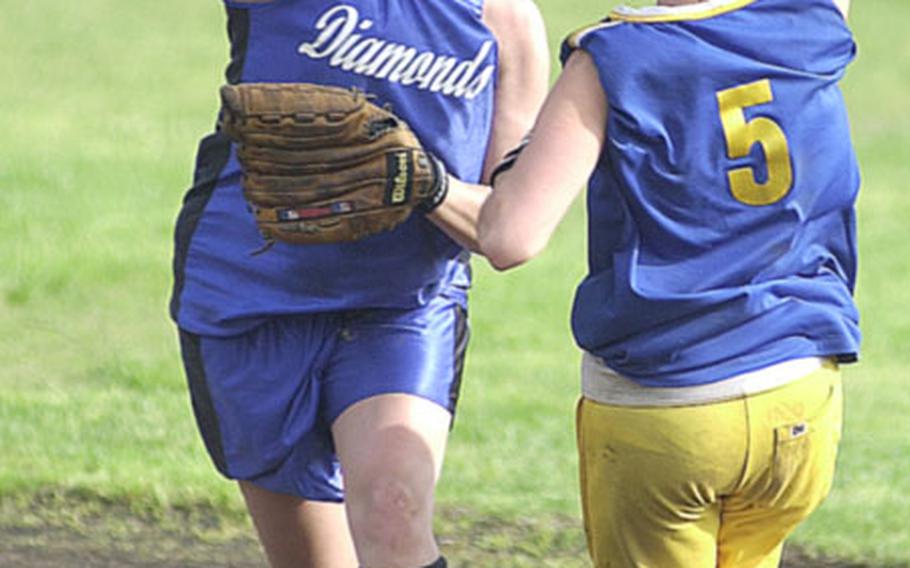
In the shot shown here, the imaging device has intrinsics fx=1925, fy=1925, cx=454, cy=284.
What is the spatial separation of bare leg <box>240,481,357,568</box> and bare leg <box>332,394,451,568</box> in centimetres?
36

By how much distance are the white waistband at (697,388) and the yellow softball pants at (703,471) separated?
0.01 metres

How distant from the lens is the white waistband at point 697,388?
123 inches

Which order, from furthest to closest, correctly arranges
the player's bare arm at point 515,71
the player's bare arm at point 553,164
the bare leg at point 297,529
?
the bare leg at point 297,529, the player's bare arm at point 515,71, the player's bare arm at point 553,164

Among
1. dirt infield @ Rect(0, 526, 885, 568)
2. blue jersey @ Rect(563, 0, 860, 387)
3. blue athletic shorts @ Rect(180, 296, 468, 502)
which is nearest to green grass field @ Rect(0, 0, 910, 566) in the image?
dirt infield @ Rect(0, 526, 885, 568)

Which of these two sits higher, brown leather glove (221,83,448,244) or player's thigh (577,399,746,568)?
brown leather glove (221,83,448,244)

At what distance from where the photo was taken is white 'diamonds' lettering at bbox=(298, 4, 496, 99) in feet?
12.4

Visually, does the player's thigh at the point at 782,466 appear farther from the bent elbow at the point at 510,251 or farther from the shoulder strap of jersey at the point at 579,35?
the shoulder strap of jersey at the point at 579,35

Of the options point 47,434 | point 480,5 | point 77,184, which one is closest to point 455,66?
point 480,5

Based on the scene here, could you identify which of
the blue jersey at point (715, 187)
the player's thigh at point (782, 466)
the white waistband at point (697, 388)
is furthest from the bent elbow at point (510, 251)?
the player's thigh at point (782, 466)

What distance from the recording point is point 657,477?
3160 mm

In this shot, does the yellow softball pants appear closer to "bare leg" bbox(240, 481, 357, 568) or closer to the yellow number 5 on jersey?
the yellow number 5 on jersey

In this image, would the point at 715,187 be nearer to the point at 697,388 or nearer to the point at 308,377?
the point at 697,388

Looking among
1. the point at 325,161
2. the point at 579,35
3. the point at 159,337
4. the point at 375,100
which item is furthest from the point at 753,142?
the point at 159,337

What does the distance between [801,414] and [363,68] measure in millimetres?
1164
